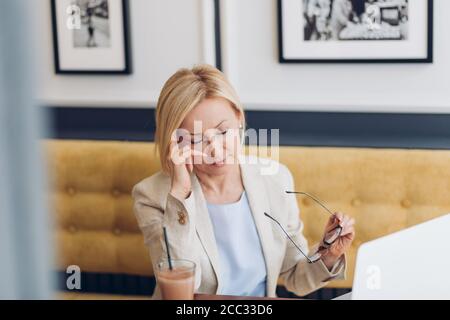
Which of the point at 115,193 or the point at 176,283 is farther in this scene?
the point at 115,193

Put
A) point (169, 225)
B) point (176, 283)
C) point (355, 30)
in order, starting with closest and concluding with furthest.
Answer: point (176, 283) < point (169, 225) < point (355, 30)

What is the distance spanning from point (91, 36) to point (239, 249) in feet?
1.40

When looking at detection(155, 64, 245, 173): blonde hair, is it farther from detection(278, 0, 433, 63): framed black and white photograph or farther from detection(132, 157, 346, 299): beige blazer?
detection(278, 0, 433, 63): framed black and white photograph

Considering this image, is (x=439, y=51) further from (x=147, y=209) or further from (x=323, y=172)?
(x=147, y=209)

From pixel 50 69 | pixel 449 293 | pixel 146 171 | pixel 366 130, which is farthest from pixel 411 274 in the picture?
pixel 50 69

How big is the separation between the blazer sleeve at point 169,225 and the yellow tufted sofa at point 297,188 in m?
0.14

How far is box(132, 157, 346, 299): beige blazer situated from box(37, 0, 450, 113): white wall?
0.15 m

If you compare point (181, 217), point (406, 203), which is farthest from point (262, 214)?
point (406, 203)

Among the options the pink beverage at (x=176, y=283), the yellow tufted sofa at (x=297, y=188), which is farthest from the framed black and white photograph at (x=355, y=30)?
the pink beverage at (x=176, y=283)

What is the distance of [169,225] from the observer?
896 millimetres

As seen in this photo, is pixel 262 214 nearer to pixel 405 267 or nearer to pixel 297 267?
pixel 297 267

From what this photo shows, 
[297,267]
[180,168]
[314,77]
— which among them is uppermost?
[314,77]

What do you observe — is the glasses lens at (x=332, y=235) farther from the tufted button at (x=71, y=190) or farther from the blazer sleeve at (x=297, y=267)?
the tufted button at (x=71, y=190)

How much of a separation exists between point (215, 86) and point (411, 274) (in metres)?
0.37
